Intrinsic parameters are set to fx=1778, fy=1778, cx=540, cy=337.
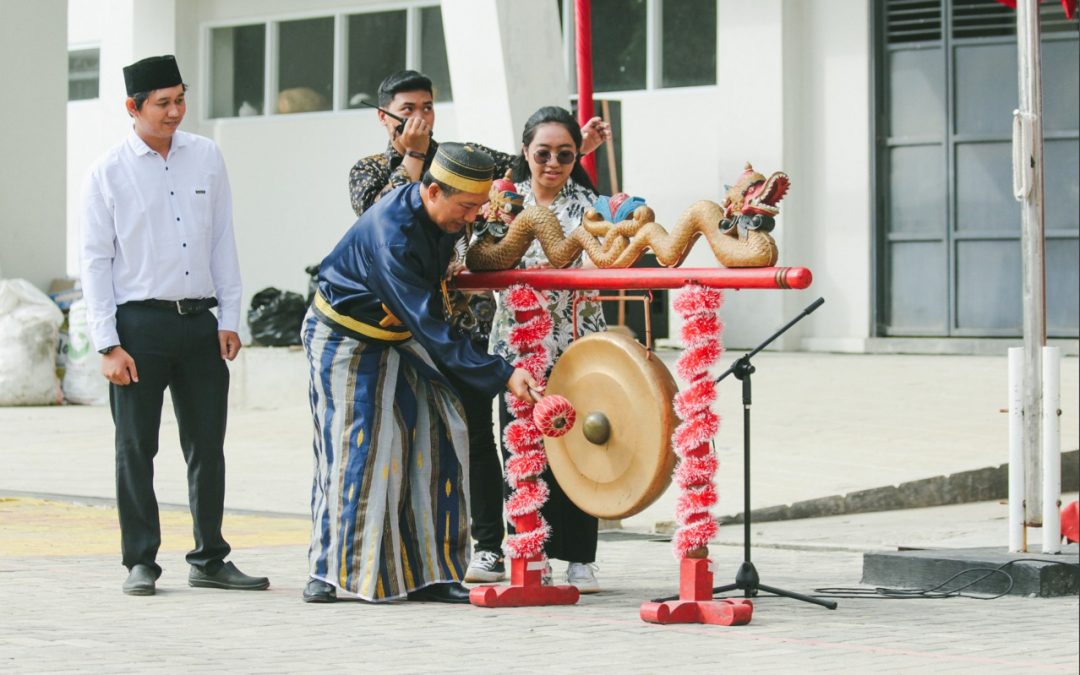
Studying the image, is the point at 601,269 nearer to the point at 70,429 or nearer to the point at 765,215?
the point at 765,215

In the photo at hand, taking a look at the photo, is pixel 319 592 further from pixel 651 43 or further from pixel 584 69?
pixel 651 43

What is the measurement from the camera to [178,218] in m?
6.79

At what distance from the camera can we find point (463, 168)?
6168 mm

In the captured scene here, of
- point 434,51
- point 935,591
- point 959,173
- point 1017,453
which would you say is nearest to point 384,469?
point 935,591

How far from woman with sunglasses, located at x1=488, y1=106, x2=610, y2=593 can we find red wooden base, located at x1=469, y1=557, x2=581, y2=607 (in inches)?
10.2

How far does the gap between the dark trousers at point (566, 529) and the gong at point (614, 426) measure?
47cm

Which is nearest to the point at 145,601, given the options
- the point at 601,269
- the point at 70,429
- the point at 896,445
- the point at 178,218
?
the point at 178,218

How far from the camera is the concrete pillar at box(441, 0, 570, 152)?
12266mm

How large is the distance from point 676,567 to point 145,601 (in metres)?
2.40

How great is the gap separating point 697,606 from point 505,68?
6.90 m

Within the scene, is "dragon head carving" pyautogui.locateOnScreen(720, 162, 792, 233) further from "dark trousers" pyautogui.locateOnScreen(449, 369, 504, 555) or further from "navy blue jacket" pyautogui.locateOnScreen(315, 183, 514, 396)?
"dark trousers" pyautogui.locateOnScreen(449, 369, 504, 555)

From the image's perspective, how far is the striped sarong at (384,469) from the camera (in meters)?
6.45

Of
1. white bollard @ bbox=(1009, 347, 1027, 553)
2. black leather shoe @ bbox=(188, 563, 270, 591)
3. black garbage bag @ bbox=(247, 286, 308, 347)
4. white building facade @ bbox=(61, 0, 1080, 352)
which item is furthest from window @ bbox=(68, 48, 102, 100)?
white bollard @ bbox=(1009, 347, 1027, 553)

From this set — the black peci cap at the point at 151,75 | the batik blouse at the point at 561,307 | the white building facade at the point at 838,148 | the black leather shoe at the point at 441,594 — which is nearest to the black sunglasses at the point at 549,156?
the batik blouse at the point at 561,307
